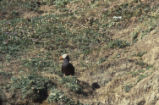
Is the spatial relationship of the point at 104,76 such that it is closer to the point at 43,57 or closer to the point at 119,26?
the point at 43,57

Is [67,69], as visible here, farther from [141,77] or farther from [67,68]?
[141,77]

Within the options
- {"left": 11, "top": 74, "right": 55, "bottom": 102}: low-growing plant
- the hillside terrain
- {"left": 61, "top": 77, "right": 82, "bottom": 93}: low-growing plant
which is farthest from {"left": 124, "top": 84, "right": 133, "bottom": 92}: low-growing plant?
{"left": 11, "top": 74, "right": 55, "bottom": 102}: low-growing plant

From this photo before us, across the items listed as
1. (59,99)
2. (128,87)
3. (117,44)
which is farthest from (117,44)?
(59,99)

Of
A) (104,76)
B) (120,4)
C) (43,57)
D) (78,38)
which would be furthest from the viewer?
(120,4)

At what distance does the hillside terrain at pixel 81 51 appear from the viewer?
14.9 meters

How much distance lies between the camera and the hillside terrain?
14.9 meters

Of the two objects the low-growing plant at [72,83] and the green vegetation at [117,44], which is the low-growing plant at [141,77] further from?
the green vegetation at [117,44]

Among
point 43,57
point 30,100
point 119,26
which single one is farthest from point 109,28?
point 30,100

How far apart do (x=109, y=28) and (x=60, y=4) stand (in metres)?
5.78

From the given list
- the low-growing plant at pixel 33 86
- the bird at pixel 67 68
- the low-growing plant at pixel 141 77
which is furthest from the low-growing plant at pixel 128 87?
the low-growing plant at pixel 33 86

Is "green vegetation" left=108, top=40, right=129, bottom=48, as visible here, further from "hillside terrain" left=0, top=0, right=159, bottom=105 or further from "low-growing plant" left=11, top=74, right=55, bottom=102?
"low-growing plant" left=11, top=74, right=55, bottom=102

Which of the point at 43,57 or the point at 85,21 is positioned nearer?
the point at 43,57

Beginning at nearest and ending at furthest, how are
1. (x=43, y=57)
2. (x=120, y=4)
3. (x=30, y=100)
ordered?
(x=30, y=100)
(x=43, y=57)
(x=120, y=4)

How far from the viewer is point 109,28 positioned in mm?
24016
